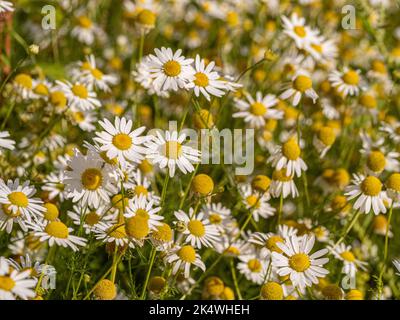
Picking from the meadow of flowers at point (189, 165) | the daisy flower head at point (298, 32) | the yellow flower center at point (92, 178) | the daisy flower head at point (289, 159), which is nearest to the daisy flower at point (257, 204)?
the meadow of flowers at point (189, 165)

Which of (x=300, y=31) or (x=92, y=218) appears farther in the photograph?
(x=300, y=31)

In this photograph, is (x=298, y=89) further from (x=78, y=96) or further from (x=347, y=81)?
(x=78, y=96)

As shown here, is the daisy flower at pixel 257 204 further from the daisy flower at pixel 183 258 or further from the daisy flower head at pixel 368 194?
the daisy flower at pixel 183 258

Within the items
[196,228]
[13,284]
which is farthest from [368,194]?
[13,284]

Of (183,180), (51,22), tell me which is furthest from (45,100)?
(183,180)

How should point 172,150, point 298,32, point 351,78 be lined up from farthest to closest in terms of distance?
point 298,32 → point 351,78 → point 172,150

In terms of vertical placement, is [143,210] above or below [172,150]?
below

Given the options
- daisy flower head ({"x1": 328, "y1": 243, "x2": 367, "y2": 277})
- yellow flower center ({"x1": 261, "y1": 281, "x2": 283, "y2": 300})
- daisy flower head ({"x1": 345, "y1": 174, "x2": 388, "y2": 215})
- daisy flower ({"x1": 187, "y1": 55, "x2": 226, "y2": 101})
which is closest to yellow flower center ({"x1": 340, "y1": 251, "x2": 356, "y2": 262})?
daisy flower head ({"x1": 328, "y1": 243, "x2": 367, "y2": 277})
